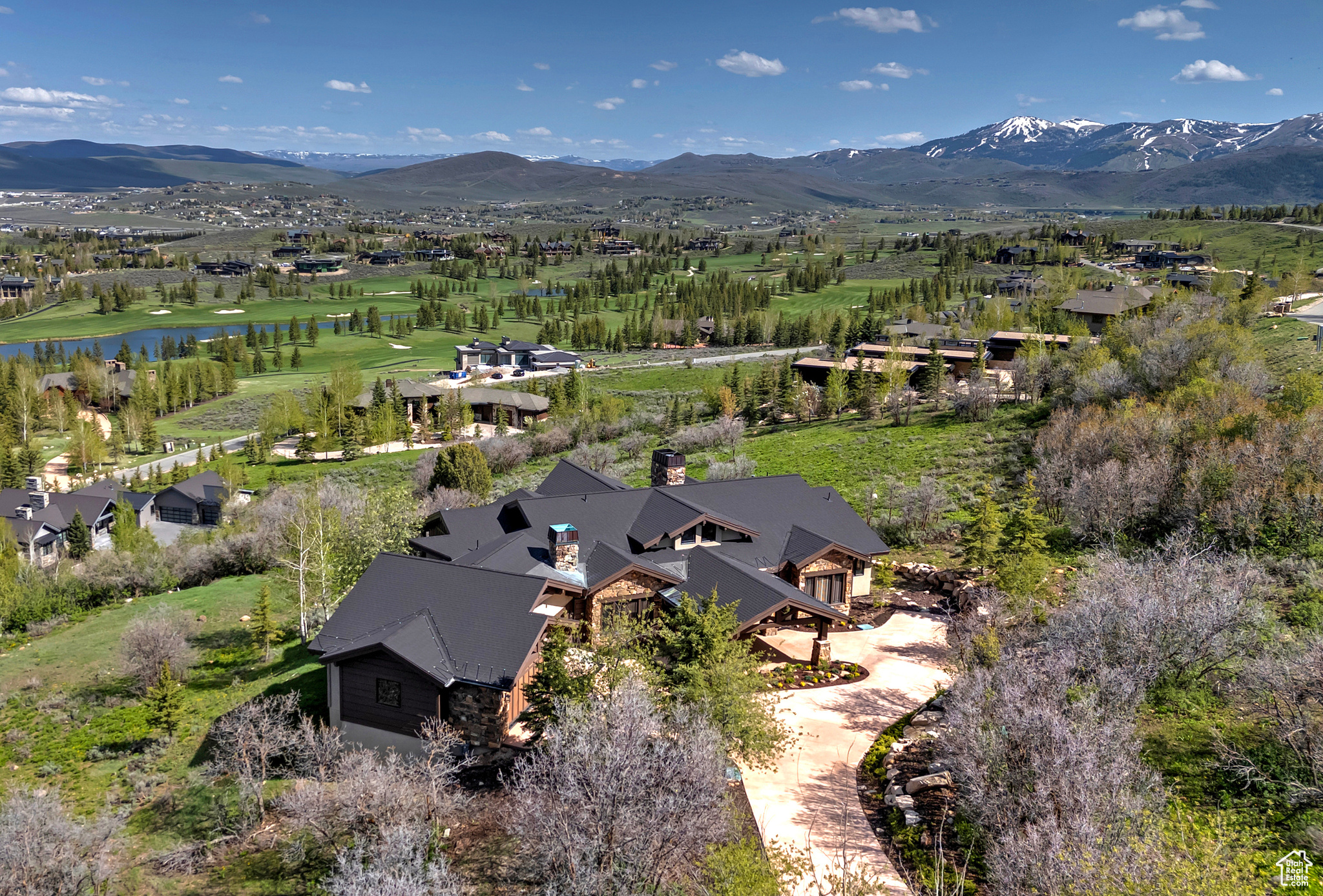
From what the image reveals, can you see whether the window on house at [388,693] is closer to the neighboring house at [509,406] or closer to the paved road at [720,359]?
the neighboring house at [509,406]

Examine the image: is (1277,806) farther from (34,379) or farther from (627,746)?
(34,379)

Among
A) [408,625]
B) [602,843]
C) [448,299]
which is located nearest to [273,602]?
[408,625]

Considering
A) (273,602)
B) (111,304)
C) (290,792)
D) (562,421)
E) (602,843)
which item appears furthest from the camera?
(111,304)

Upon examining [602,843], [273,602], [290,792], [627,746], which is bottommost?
[273,602]

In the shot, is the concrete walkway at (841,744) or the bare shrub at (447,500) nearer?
the concrete walkway at (841,744)

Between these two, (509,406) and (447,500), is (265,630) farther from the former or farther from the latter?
(509,406)

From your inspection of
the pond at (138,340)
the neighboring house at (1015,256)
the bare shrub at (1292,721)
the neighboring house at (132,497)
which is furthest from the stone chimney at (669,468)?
the neighboring house at (1015,256)

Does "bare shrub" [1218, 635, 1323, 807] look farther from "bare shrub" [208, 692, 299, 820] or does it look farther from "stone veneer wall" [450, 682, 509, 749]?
"bare shrub" [208, 692, 299, 820]
